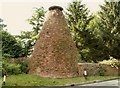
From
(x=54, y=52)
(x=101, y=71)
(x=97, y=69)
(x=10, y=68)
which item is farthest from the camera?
(x=101, y=71)

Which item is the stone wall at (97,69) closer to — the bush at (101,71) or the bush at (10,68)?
the bush at (101,71)

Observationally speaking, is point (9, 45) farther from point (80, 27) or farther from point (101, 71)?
point (80, 27)

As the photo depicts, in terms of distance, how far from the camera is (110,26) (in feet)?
132

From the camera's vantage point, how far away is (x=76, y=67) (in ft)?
88.0

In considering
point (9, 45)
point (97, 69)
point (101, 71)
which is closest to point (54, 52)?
point (97, 69)

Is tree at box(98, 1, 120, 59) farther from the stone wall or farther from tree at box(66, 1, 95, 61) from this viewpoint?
the stone wall

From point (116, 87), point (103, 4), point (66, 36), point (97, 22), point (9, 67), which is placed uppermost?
point (103, 4)

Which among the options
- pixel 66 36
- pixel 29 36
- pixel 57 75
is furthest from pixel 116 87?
pixel 29 36

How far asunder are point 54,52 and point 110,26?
1710 centimetres

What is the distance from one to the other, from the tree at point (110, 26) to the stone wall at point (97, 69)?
20.7ft

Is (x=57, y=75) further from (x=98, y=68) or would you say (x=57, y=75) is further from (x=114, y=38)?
(x=114, y=38)

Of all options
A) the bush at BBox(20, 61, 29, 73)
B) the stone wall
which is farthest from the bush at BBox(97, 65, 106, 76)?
the bush at BBox(20, 61, 29, 73)

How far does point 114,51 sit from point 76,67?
13.4 m

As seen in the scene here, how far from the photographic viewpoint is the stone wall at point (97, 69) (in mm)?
27031
